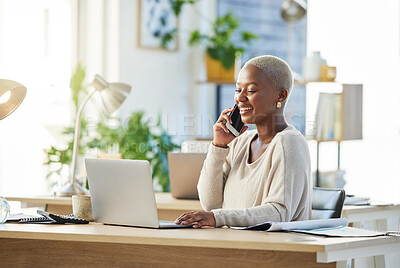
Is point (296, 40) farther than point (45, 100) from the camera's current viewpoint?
Yes

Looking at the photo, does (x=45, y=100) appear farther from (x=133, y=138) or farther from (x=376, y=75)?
(x=376, y=75)

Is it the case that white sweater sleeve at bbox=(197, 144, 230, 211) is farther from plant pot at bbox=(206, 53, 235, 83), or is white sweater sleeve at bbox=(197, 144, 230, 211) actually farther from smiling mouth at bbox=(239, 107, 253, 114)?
plant pot at bbox=(206, 53, 235, 83)

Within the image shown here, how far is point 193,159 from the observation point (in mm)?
3529

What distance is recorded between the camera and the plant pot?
606cm

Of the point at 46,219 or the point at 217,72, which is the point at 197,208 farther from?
the point at 217,72

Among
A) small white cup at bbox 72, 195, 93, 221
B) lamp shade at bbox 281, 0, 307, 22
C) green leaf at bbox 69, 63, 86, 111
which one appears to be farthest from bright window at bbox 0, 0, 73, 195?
small white cup at bbox 72, 195, 93, 221

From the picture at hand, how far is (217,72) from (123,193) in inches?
148

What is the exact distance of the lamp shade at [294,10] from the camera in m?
5.66

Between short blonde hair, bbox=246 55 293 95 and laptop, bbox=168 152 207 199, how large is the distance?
92cm

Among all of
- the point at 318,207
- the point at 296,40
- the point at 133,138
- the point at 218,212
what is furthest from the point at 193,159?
the point at 296,40

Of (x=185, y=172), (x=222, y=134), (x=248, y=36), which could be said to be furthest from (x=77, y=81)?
(x=222, y=134)

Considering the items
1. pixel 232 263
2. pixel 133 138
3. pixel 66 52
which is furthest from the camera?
pixel 66 52

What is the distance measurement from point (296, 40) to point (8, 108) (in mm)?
4028

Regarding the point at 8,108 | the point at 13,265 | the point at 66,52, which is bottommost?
the point at 13,265
